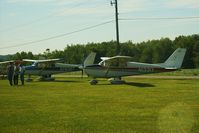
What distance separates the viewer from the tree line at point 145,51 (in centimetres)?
10197

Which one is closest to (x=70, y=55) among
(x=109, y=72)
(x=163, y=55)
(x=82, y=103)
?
(x=163, y=55)

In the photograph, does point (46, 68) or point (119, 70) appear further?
point (46, 68)

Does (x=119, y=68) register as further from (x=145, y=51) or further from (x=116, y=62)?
(x=145, y=51)

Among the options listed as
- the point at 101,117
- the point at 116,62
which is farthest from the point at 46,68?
the point at 101,117

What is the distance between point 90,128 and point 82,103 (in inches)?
229

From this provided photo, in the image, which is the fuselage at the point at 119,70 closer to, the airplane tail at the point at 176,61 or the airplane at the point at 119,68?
the airplane at the point at 119,68

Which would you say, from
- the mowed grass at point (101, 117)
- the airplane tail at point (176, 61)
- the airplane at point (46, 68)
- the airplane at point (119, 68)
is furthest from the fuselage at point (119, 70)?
the mowed grass at point (101, 117)

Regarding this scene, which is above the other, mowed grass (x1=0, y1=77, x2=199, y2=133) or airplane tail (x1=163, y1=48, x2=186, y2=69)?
airplane tail (x1=163, y1=48, x2=186, y2=69)

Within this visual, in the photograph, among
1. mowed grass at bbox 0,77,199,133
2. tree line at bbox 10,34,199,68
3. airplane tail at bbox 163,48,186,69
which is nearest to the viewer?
mowed grass at bbox 0,77,199,133

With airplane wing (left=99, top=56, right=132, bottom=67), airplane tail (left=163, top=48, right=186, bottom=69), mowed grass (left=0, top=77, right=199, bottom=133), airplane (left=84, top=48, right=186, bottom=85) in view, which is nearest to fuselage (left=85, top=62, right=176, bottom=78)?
airplane (left=84, top=48, right=186, bottom=85)

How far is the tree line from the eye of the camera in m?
102

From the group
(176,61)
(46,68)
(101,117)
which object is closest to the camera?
(101,117)

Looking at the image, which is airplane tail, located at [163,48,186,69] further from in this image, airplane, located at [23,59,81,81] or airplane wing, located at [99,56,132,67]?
airplane, located at [23,59,81,81]

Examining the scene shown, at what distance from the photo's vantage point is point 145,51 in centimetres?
Result: 12850
